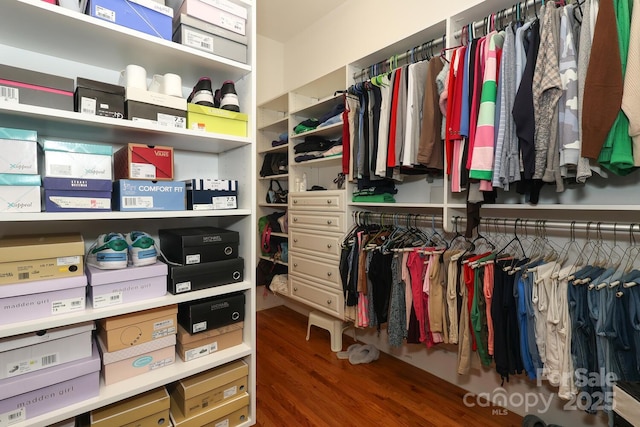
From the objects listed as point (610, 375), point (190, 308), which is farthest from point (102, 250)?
point (610, 375)

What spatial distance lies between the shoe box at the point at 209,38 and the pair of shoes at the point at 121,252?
82 centimetres

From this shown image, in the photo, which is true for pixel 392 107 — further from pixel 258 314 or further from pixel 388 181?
pixel 258 314

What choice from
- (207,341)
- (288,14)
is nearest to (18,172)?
(207,341)

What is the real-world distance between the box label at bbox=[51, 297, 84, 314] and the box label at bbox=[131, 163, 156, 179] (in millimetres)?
480

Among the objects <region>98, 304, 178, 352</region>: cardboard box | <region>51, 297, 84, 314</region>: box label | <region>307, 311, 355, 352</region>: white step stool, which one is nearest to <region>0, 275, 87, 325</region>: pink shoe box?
<region>51, 297, 84, 314</region>: box label

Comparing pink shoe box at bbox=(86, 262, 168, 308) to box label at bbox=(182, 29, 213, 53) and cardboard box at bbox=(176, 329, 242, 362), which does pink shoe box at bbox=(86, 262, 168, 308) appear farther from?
box label at bbox=(182, 29, 213, 53)

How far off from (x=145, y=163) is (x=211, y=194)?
10.8 inches

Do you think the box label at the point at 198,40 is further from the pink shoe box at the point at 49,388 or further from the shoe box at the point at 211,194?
the pink shoe box at the point at 49,388

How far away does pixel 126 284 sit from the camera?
1.17 meters

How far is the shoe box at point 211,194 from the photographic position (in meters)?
1.30

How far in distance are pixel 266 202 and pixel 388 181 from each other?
1.41 meters

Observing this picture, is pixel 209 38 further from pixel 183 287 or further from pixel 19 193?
pixel 183 287

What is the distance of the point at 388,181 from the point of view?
2.09 m

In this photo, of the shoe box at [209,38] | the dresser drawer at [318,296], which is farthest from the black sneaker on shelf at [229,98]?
the dresser drawer at [318,296]
